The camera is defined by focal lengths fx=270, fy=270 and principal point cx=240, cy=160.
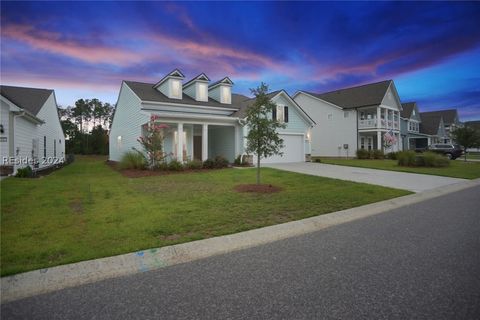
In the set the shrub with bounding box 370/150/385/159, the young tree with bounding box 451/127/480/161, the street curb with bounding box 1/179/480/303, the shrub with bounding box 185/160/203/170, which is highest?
the young tree with bounding box 451/127/480/161

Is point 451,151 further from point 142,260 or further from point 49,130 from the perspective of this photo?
point 49,130

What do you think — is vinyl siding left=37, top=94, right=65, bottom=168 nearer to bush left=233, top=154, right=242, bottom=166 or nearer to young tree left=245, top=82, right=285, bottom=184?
bush left=233, top=154, right=242, bottom=166

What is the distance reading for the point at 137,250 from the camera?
4270 mm

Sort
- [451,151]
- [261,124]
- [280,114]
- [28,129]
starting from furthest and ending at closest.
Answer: [451,151] < [280,114] < [28,129] < [261,124]

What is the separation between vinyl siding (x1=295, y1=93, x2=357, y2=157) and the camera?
32688mm

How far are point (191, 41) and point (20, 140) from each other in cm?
1056

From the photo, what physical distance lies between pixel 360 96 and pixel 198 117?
2410cm

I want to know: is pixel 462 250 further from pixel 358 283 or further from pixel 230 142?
pixel 230 142

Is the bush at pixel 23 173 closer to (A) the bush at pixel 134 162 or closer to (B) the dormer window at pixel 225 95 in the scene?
(A) the bush at pixel 134 162

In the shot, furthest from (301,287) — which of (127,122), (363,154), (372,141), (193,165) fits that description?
(372,141)

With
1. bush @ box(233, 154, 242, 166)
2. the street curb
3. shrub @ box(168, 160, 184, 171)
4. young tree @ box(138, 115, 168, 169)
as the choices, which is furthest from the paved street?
bush @ box(233, 154, 242, 166)

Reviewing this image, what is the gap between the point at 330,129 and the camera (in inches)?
1350

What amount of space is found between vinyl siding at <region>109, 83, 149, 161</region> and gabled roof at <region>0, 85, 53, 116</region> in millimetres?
5346

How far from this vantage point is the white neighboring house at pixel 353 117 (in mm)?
31578
